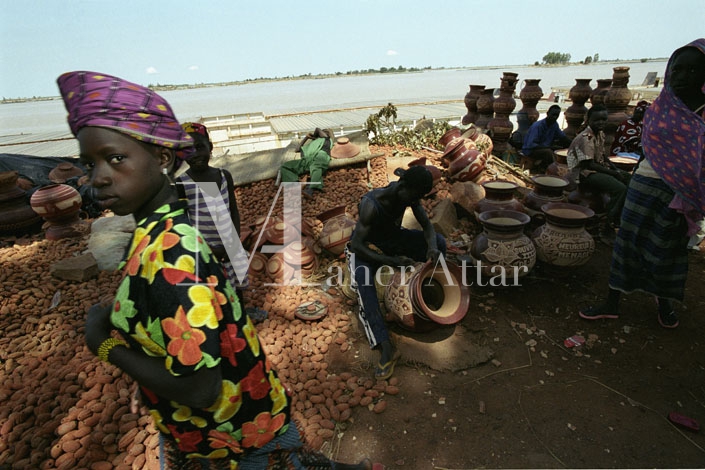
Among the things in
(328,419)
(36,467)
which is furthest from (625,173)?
(36,467)

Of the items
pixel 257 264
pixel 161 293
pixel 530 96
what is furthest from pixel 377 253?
pixel 530 96

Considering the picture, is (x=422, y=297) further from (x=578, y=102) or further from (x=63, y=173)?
(x=63, y=173)

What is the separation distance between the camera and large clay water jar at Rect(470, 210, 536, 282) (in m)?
3.12

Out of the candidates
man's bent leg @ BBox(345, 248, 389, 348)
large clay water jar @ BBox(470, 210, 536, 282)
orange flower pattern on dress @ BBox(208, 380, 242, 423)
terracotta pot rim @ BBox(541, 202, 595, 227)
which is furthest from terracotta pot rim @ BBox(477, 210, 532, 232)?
orange flower pattern on dress @ BBox(208, 380, 242, 423)

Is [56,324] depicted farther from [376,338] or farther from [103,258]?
[376,338]

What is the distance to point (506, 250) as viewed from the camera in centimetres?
313

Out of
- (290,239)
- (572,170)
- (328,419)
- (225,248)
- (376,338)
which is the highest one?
(572,170)

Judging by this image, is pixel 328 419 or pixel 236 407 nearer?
pixel 236 407

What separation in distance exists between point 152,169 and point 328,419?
6.31ft

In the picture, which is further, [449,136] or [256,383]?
[449,136]

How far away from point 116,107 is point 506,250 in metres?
3.02

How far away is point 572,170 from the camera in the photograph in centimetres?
427

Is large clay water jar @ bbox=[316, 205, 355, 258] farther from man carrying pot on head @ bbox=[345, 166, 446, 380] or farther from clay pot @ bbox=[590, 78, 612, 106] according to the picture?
clay pot @ bbox=[590, 78, 612, 106]

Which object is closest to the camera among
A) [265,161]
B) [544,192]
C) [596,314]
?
[596,314]
